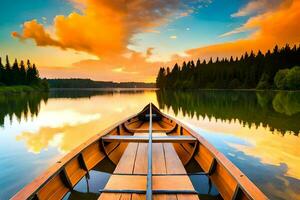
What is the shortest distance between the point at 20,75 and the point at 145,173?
85.5 meters

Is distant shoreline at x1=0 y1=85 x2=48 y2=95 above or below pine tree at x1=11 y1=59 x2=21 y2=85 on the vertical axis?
below

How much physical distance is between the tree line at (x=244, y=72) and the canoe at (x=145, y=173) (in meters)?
64.1

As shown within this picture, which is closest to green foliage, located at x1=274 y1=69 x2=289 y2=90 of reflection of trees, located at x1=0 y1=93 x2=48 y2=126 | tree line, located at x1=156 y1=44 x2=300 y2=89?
tree line, located at x1=156 y1=44 x2=300 y2=89

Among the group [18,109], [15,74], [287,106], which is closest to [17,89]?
[15,74]

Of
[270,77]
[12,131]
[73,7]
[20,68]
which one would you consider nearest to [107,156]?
[12,131]

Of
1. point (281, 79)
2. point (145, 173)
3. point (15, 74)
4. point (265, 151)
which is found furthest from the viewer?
point (15, 74)

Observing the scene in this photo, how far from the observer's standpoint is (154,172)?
14.3ft

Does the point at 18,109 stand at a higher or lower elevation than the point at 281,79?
lower

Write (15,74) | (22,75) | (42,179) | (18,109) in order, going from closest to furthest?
1. (42,179)
2. (18,109)
3. (15,74)
4. (22,75)

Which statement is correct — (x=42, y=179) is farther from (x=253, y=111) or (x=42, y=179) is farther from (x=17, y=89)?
(x=17, y=89)

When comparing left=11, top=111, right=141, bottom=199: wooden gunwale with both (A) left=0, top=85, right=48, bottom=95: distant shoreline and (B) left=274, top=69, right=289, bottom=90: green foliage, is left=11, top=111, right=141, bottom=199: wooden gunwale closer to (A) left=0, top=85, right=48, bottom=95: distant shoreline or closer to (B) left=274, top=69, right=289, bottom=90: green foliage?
(B) left=274, top=69, right=289, bottom=90: green foliage

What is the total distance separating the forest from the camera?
73062 mm

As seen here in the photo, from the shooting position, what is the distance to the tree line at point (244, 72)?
65319mm

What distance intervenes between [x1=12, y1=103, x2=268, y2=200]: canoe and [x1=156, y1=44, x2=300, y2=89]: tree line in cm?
6411
